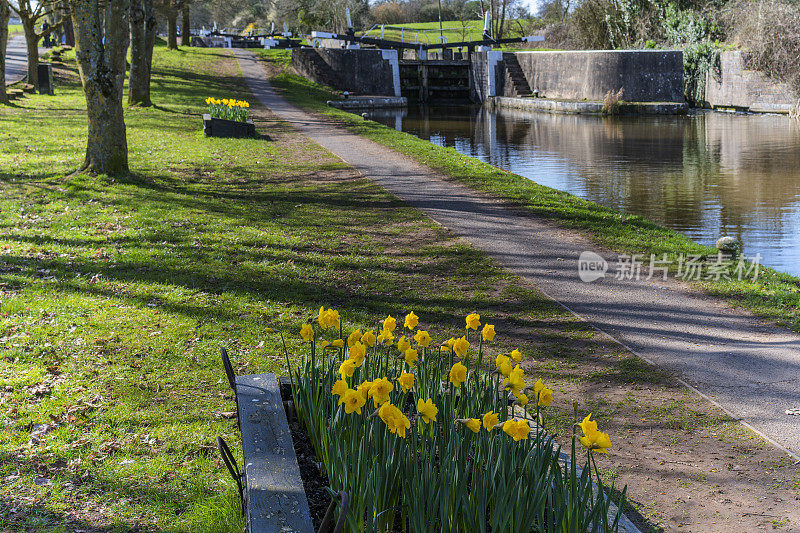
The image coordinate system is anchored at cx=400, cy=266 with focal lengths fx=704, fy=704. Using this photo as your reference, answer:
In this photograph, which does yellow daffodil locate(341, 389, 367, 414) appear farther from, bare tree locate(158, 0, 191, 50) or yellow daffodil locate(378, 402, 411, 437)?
bare tree locate(158, 0, 191, 50)

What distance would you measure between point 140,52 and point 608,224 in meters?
14.4

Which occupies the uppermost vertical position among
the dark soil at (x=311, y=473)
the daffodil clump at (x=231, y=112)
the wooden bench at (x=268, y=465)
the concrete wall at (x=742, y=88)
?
the concrete wall at (x=742, y=88)

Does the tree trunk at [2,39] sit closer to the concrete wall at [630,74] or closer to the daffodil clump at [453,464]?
the daffodil clump at [453,464]

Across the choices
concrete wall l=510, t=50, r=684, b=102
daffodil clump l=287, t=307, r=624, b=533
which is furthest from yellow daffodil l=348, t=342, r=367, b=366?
concrete wall l=510, t=50, r=684, b=102

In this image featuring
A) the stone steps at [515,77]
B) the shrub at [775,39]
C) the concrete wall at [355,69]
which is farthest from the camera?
the stone steps at [515,77]

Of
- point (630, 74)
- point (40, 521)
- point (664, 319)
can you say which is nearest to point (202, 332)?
point (40, 521)

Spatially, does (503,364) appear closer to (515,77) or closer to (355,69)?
(355,69)

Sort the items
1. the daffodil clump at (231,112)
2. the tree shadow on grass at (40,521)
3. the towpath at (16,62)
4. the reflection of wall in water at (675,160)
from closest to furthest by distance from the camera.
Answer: the tree shadow on grass at (40,521), the reflection of wall in water at (675,160), the daffodil clump at (231,112), the towpath at (16,62)

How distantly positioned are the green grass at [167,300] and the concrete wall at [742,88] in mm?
21281

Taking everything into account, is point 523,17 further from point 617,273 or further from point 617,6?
point 617,273

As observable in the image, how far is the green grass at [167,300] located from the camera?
12.1 ft

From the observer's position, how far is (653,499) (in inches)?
141

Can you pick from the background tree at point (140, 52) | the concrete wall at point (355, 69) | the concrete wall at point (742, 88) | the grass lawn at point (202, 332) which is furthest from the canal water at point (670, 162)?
the background tree at point (140, 52)

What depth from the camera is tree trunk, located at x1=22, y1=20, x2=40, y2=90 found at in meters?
22.0
